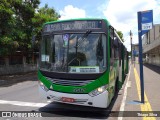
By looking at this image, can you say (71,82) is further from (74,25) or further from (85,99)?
(74,25)

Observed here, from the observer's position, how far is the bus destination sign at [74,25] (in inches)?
325

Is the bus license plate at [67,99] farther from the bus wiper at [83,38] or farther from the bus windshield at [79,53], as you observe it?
the bus wiper at [83,38]

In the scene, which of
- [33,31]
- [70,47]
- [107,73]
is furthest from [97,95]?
[33,31]

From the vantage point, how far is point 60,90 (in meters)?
8.11

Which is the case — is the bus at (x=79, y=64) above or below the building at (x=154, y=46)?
below

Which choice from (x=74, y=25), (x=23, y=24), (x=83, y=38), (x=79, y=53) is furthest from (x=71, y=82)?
(x=23, y=24)

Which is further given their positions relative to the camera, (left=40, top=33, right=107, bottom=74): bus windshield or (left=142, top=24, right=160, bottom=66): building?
(left=142, top=24, right=160, bottom=66): building

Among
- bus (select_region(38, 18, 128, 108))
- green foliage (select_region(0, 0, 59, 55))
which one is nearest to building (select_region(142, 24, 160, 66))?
green foliage (select_region(0, 0, 59, 55))

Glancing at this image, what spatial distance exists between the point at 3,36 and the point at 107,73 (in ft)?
45.9

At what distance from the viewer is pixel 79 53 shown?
809 centimetres

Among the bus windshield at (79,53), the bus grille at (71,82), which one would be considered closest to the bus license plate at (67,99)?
the bus grille at (71,82)

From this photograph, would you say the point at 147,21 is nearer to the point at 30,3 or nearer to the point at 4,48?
the point at 4,48

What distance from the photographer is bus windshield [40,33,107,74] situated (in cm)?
799

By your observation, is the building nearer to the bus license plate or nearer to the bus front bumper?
the bus front bumper
